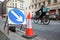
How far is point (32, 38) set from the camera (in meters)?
7.57

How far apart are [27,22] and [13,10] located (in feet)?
2.92

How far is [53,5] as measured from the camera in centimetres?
4459

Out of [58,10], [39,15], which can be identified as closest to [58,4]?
[58,10]

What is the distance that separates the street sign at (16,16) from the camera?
8.36 m

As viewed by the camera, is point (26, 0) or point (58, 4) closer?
point (58, 4)

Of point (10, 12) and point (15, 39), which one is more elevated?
point (10, 12)

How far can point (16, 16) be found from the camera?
27.7ft

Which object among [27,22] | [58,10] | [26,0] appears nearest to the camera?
[27,22]

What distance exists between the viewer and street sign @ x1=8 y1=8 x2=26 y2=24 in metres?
8.36

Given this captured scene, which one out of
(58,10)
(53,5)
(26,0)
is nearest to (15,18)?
(58,10)

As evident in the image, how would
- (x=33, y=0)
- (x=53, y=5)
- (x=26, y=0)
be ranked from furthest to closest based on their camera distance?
(x=26, y=0) < (x=33, y=0) < (x=53, y=5)

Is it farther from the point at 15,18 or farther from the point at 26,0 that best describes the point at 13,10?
the point at 26,0

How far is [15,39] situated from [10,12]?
1639 mm

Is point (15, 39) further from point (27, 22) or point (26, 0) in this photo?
point (26, 0)
